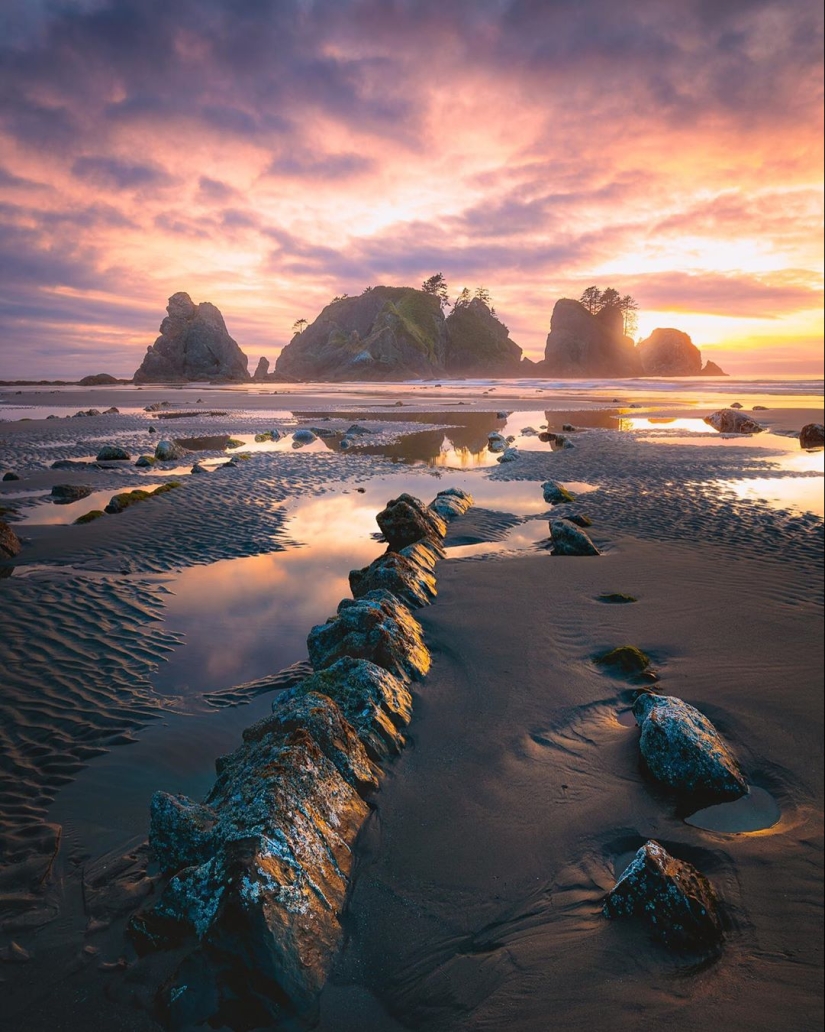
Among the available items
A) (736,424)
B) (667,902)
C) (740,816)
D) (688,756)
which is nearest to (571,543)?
(688,756)

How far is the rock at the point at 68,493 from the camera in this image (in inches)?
623

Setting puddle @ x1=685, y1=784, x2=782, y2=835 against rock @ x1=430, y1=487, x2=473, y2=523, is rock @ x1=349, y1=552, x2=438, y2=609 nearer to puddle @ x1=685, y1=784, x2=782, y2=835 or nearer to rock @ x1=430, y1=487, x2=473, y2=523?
rock @ x1=430, y1=487, x2=473, y2=523

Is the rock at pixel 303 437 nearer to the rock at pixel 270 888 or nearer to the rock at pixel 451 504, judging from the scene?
the rock at pixel 451 504

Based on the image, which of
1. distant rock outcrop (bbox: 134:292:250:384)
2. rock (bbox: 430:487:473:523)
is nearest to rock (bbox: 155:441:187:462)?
rock (bbox: 430:487:473:523)

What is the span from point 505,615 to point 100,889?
5722 mm

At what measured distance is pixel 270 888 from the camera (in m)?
3.05

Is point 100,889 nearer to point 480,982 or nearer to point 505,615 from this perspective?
point 480,982

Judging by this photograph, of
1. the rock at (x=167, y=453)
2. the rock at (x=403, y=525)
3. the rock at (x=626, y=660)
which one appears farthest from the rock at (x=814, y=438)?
the rock at (x=167, y=453)

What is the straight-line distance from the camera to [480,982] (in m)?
3.17

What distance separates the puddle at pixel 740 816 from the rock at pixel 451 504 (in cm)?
913

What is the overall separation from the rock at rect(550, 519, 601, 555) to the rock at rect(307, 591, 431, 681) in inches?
194

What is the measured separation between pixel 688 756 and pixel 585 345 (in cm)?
18574

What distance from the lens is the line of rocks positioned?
2893 millimetres

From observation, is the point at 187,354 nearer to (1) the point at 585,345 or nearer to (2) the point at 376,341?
(2) the point at 376,341
